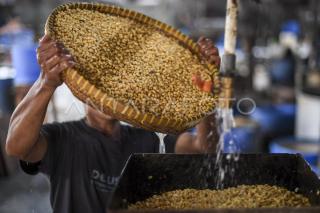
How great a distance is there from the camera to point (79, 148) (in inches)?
67.7

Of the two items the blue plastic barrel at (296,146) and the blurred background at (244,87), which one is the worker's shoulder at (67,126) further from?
the blue plastic barrel at (296,146)

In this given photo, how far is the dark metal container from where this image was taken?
134cm

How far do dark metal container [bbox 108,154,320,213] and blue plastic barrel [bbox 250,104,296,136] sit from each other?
3.27 metres

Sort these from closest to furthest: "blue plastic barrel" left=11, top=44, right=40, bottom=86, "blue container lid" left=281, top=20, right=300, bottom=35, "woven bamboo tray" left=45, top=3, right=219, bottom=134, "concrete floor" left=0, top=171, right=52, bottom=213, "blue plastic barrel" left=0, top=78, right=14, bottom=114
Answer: "woven bamboo tray" left=45, top=3, right=219, bottom=134, "concrete floor" left=0, top=171, right=52, bottom=213, "blue plastic barrel" left=0, top=78, right=14, bottom=114, "blue plastic barrel" left=11, top=44, right=40, bottom=86, "blue container lid" left=281, top=20, right=300, bottom=35

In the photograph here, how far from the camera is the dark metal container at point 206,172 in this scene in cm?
134

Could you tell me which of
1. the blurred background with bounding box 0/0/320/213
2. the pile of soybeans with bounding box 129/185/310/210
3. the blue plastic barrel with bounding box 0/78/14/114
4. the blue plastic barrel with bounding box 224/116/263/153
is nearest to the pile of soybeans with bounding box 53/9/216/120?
the pile of soybeans with bounding box 129/185/310/210

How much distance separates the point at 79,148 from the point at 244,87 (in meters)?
4.10

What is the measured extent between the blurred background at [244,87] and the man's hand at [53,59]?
0.58 m

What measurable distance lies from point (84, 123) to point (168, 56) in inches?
21.2

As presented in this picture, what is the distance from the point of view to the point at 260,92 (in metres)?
6.08

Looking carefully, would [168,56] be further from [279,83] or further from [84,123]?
[279,83]

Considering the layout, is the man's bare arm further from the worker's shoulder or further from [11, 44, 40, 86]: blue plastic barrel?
[11, 44, 40, 86]: blue plastic barrel

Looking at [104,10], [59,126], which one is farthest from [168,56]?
[59,126]

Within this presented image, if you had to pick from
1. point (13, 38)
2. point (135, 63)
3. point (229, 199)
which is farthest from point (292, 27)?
point (229, 199)
